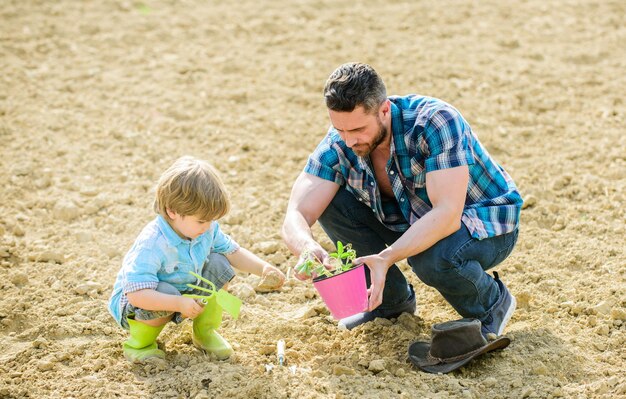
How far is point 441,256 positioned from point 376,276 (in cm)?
36

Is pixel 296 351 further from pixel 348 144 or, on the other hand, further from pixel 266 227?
pixel 266 227

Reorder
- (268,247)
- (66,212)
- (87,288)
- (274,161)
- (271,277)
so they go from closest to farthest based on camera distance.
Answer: (271,277), (87,288), (268,247), (66,212), (274,161)

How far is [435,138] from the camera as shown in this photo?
3619 mm

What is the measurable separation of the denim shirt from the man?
42 cm

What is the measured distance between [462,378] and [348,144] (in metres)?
1.14

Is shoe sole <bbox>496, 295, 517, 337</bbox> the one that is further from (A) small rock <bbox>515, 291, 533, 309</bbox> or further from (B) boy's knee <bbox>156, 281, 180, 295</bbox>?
(B) boy's knee <bbox>156, 281, 180, 295</bbox>

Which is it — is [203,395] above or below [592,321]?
above

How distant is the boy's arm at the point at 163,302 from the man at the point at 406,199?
551 millimetres

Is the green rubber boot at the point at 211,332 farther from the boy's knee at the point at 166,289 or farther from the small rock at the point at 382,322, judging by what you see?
the small rock at the point at 382,322

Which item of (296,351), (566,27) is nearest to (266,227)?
(296,351)

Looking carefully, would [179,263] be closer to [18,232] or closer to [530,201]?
[18,232]

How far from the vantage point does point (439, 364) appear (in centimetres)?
358

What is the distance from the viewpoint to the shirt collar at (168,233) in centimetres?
349

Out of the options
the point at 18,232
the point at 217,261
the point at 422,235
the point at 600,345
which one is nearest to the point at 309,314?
the point at 217,261
